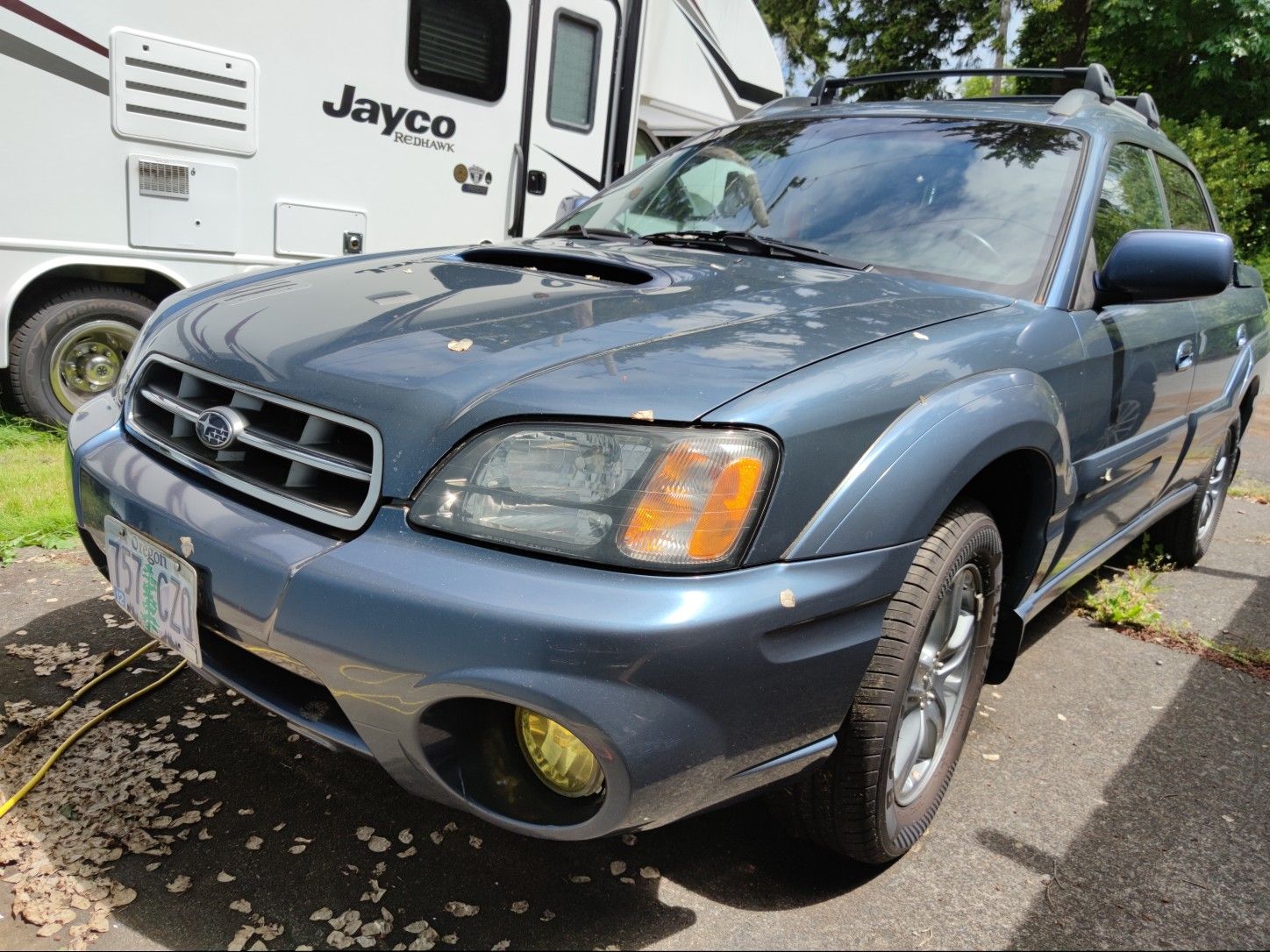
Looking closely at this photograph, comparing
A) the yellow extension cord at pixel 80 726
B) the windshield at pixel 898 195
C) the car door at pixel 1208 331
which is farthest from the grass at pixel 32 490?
the car door at pixel 1208 331

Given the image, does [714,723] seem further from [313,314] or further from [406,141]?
[406,141]

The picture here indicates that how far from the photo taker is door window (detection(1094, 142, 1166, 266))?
275 cm

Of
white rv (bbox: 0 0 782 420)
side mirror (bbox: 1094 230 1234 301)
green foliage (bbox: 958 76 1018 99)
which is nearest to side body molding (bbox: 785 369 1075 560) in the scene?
side mirror (bbox: 1094 230 1234 301)

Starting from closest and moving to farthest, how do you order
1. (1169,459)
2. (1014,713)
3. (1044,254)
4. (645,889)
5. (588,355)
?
(588,355) → (645,889) → (1044,254) → (1014,713) → (1169,459)

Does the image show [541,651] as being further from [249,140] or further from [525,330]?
[249,140]

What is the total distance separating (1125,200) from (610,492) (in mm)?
2173

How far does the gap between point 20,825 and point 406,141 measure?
4251 mm

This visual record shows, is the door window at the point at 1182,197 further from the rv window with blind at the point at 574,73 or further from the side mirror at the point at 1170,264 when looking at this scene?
the rv window with blind at the point at 574,73

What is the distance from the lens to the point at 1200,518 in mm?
4371

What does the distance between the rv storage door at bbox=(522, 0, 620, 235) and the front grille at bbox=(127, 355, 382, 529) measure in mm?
4293

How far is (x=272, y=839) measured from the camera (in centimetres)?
206

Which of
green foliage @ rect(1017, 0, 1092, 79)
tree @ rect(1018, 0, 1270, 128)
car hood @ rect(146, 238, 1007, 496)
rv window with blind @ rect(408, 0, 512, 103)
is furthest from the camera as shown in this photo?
green foliage @ rect(1017, 0, 1092, 79)

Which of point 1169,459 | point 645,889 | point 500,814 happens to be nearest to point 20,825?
point 500,814

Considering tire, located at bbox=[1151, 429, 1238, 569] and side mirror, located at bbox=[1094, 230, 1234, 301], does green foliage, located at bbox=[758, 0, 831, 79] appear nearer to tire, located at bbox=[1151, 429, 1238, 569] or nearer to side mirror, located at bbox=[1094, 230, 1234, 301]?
tire, located at bbox=[1151, 429, 1238, 569]
